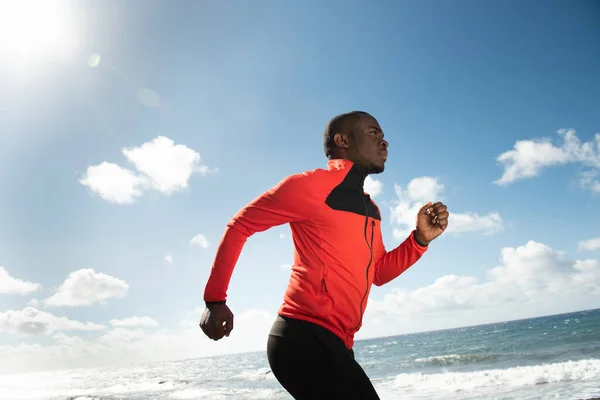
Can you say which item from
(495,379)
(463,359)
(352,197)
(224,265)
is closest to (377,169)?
(352,197)

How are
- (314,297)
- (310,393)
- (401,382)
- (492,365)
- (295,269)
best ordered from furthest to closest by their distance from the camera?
(492,365) → (401,382) → (295,269) → (314,297) → (310,393)

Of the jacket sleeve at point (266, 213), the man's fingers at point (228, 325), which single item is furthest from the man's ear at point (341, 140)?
the man's fingers at point (228, 325)

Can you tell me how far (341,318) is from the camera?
1.89 metres

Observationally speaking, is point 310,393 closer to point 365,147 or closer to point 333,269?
point 333,269

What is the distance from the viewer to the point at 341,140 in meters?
2.36

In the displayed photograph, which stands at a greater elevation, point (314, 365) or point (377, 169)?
point (377, 169)

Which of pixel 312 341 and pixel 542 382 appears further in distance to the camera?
pixel 542 382

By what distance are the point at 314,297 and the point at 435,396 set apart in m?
13.8

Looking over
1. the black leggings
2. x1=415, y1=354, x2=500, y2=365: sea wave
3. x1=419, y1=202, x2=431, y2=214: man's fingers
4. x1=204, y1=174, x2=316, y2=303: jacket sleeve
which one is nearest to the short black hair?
x1=204, y1=174, x2=316, y2=303: jacket sleeve

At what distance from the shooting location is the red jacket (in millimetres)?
1831

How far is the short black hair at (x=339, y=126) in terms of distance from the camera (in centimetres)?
237

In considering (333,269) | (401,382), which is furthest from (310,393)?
(401,382)

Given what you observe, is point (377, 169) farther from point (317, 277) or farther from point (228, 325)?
point (228, 325)

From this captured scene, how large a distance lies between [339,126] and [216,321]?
1284 mm
